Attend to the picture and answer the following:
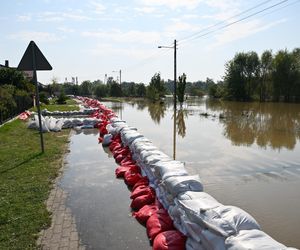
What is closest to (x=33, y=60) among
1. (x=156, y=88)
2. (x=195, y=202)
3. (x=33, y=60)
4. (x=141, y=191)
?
(x=33, y=60)

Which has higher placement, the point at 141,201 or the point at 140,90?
the point at 140,90

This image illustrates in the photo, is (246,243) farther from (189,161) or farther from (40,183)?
(189,161)

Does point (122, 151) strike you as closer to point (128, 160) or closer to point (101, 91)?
point (128, 160)

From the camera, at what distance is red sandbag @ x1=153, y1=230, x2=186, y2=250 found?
13.1 feet

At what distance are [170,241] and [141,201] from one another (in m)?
1.59

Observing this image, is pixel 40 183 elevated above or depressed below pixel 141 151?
below

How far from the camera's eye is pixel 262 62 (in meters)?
58.8

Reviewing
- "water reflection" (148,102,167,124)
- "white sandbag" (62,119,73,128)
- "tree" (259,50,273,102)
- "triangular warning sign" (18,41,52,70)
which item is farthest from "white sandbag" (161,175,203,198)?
"tree" (259,50,273,102)

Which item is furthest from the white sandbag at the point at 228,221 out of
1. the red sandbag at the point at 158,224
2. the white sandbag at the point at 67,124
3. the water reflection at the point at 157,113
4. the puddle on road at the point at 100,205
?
the water reflection at the point at 157,113

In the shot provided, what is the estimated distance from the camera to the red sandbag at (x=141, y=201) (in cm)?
557

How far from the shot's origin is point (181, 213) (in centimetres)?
435

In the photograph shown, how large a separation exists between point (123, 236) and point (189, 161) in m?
5.36

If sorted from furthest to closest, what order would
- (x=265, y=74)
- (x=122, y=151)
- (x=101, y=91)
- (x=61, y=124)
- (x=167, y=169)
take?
(x=101, y=91)
(x=265, y=74)
(x=61, y=124)
(x=122, y=151)
(x=167, y=169)

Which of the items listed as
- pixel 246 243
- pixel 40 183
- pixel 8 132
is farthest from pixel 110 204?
pixel 8 132
